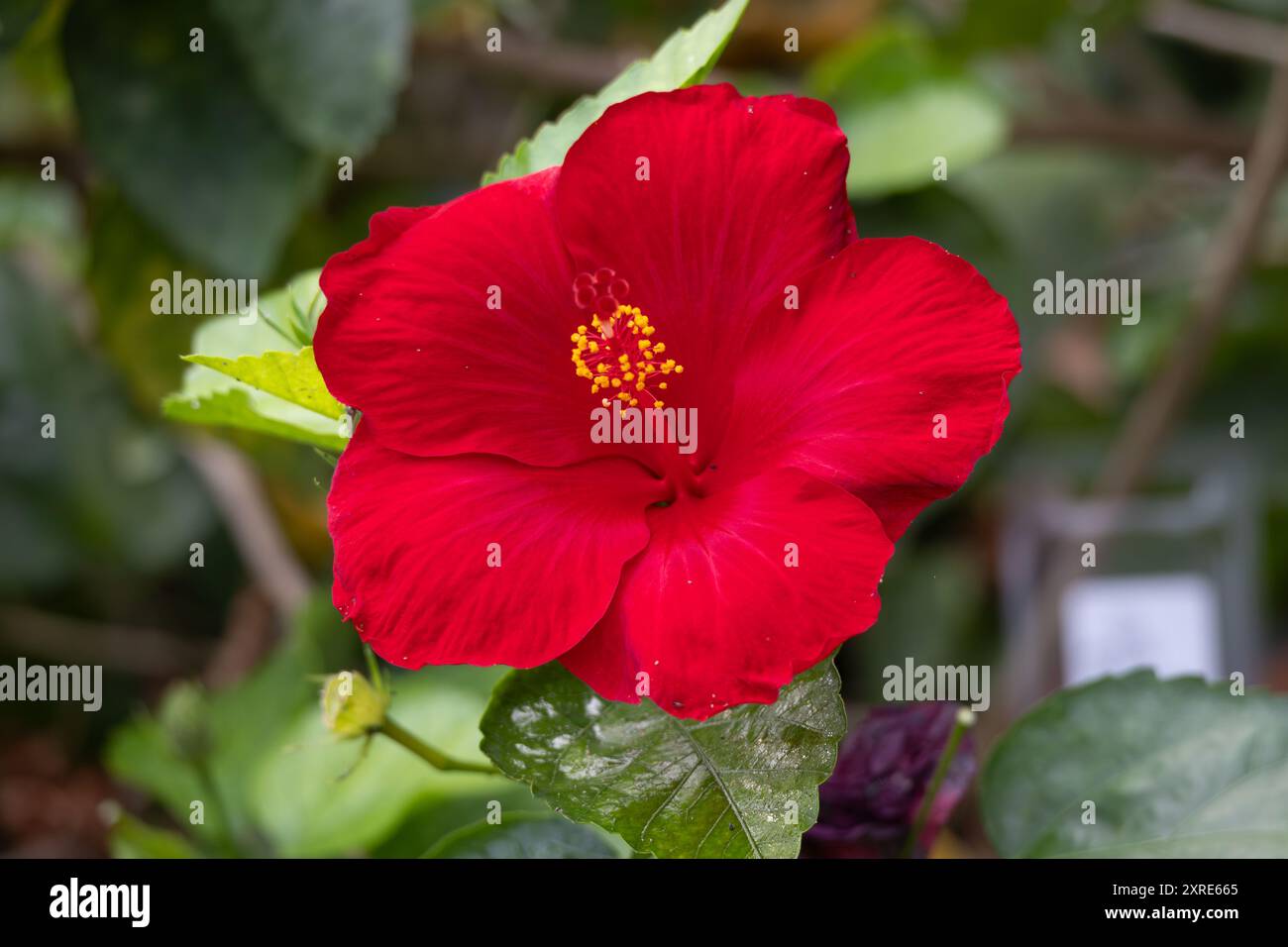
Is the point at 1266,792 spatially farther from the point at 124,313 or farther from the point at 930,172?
the point at 124,313

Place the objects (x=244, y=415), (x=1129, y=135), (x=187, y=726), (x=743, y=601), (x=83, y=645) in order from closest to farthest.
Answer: (x=743, y=601) < (x=244, y=415) < (x=187, y=726) < (x=1129, y=135) < (x=83, y=645)

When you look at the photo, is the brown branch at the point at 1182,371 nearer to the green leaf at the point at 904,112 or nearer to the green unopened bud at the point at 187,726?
the green leaf at the point at 904,112

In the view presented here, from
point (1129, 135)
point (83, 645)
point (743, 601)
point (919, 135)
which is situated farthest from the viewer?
point (83, 645)

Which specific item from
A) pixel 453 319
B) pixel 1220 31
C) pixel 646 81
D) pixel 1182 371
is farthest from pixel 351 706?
pixel 1220 31

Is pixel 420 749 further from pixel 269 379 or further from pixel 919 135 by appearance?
pixel 919 135

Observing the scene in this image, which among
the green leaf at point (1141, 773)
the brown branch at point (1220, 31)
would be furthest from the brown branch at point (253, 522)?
the brown branch at point (1220, 31)
